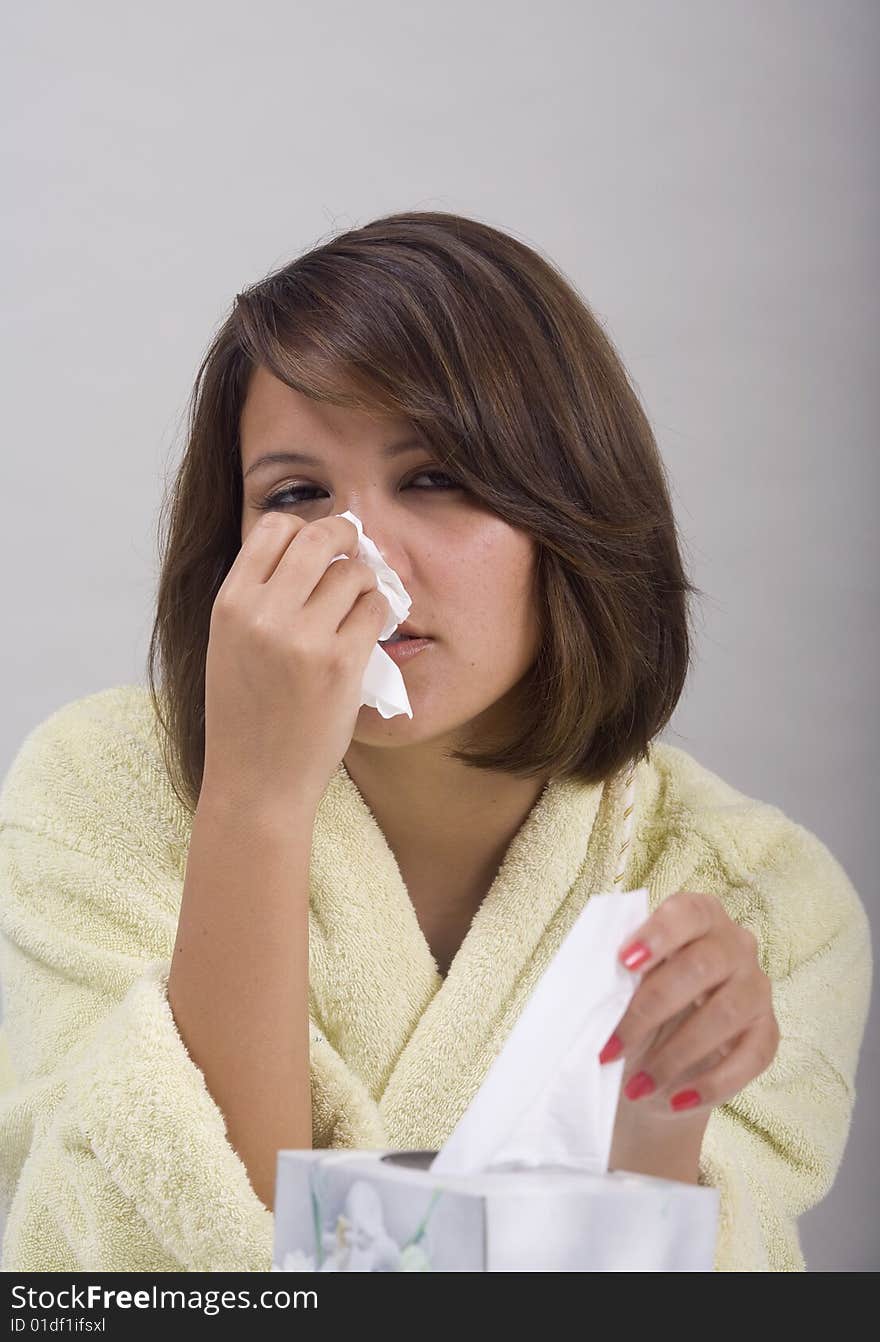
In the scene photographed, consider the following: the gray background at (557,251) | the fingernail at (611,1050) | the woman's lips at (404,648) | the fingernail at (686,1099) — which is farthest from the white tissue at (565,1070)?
the gray background at (557,251)

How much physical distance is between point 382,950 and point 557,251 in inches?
40.8

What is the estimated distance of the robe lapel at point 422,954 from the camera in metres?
1.04

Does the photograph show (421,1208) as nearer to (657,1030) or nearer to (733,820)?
(657,1030)

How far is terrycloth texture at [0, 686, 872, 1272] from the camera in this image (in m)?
1.00

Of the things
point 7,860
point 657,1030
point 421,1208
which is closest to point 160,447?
point 7,860

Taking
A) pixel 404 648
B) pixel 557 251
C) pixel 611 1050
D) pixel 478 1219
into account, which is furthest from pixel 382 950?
pixel 557 251

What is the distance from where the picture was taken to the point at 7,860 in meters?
1.16

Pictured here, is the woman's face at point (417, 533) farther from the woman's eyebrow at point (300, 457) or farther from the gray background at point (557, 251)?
the gray background at point (557, 251)

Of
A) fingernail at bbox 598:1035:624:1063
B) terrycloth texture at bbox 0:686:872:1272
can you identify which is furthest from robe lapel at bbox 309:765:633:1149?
fingernail at bbox 598:1035:624:1063

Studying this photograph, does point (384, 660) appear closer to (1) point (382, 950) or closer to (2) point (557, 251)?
(1) point (382, 950)

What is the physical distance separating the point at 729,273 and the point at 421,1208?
5.00 ft

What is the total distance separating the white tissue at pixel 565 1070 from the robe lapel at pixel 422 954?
0.46 meters

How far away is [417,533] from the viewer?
95cm
